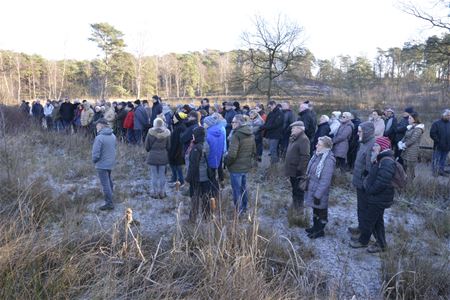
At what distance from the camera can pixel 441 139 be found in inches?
359

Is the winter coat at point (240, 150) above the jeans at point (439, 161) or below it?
above

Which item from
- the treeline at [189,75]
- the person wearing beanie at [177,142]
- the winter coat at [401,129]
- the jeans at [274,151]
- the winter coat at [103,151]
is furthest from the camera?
the treeline at [189,75]

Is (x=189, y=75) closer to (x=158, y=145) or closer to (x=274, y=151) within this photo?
(x=274, y=151)

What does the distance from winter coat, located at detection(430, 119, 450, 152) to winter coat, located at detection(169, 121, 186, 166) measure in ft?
21.5

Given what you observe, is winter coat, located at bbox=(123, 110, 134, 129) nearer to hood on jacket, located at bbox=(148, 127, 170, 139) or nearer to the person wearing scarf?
hood on jacket, located at bbox=(148, 127, 170, 139)

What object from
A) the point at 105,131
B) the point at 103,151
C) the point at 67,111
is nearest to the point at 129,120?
the point at 67,111

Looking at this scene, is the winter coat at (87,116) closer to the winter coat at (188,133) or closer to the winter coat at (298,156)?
the winter coat at (188,133)

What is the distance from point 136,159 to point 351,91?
36.1m

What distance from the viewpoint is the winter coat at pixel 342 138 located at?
805 cm

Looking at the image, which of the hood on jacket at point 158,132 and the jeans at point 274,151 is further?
the jeans at point 274,151

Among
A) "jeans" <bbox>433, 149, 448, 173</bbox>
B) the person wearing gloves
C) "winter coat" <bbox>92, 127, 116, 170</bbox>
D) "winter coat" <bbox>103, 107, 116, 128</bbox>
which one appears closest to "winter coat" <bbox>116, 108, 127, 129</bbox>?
"winter coat" <bbox>103, 107, 116, 128</bbox>

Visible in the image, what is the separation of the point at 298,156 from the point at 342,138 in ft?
8.43

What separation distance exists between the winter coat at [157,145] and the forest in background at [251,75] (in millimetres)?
19790

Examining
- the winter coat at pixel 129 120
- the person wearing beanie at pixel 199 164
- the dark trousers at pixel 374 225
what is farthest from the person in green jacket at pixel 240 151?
the winter coat at pixel 129 120
